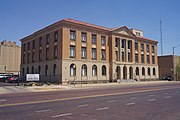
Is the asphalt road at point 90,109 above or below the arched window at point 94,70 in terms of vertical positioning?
below

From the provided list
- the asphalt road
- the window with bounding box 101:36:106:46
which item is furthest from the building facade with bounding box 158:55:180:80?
the asphalt road

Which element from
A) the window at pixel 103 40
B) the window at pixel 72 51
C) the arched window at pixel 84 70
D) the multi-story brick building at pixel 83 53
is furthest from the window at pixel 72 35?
the window at pixel 103 40

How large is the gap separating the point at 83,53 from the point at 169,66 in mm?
39867

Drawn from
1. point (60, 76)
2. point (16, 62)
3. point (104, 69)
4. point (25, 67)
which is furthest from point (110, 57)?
point (16, 62)

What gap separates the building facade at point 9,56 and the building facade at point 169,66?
5820 cm

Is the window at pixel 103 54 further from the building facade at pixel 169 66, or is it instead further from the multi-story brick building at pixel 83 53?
the building facade at pixel 169 66

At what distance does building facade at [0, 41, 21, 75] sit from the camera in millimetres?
84688

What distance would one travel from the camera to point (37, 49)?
50781 millimetres

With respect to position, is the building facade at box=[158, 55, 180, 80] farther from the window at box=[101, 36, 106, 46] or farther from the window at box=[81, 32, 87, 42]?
the window at box=[81, 32, 87, 42]

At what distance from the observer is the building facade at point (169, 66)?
6917 centimetres

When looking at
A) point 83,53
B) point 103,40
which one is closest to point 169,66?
point 103,40

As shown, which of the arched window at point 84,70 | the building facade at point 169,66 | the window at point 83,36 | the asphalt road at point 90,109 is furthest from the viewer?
the building facade at point 169,66

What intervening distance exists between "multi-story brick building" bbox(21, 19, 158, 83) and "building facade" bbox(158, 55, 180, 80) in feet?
42.1

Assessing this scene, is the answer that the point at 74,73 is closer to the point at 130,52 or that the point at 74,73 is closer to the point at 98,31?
the point at 98,31
